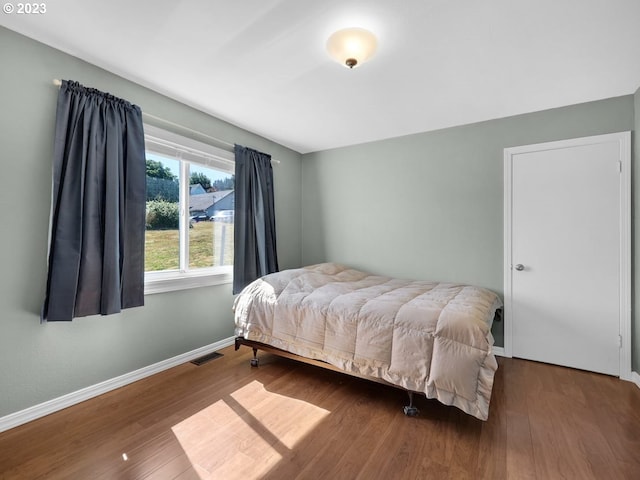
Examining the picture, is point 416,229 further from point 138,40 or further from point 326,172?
point 138,40

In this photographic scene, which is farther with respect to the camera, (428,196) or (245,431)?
(428,196)

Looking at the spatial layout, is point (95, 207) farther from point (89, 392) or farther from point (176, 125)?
point (89, 392)

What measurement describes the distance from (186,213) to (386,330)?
2.16 m

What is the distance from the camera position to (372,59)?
2082 mm

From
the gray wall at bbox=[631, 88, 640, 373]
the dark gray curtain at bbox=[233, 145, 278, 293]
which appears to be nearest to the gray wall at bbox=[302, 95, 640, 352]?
the gray wall at bbox=[631, 88, 640, 373]

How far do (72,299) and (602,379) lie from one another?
410cm

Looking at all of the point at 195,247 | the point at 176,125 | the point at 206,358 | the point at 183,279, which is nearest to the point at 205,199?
the point at 195,247

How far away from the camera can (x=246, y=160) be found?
3371 mm

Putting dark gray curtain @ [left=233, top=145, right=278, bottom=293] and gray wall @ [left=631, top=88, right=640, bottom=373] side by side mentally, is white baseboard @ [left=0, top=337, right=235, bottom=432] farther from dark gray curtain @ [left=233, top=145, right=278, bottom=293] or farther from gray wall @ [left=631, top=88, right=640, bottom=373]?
gray wall @ [left=631, top=88, right=640, bottom=373]

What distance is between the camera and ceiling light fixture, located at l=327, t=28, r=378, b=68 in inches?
70.3

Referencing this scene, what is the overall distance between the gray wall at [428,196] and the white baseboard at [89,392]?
6.77 feet

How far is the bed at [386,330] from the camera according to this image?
178 centimetres

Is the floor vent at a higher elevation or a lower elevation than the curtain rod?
lower

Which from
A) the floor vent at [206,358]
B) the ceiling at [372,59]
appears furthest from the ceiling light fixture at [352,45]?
the floor vent at [206,358]
